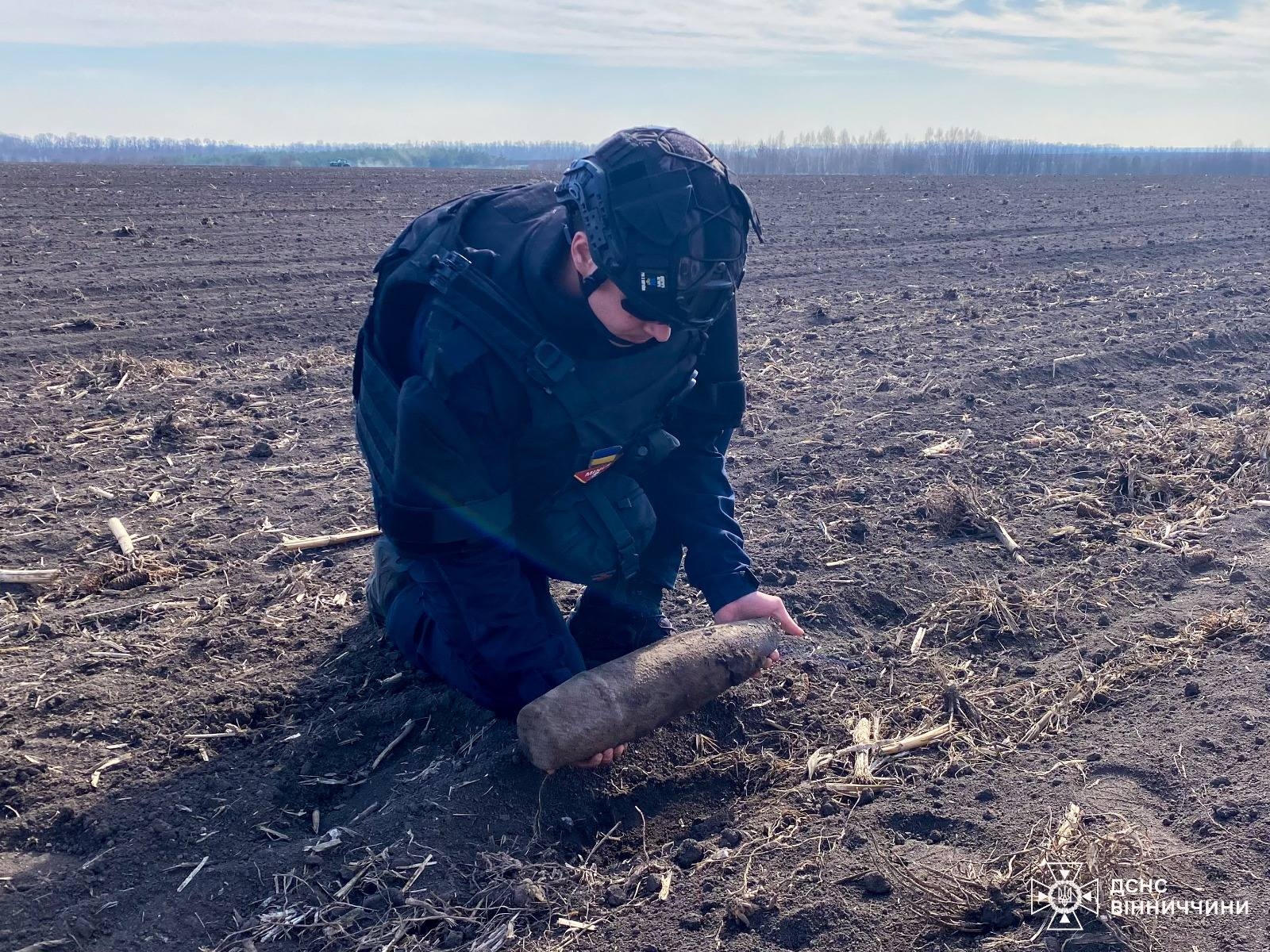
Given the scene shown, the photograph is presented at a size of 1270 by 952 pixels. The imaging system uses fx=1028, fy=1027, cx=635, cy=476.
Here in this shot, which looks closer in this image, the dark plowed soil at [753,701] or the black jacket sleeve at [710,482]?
the dark plowed soil at [753,701]

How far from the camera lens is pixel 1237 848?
263 cm

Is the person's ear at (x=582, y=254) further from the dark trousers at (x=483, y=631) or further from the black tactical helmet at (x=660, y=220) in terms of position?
the dark trousers at (x=483, y=631)

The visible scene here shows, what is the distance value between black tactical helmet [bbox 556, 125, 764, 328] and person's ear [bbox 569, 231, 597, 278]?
0.03 meters

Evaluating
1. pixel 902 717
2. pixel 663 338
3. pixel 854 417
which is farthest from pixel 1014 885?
pixel 854 417

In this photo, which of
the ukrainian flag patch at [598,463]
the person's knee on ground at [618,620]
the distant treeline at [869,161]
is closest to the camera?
the ukrainian flag patch at [598,463]

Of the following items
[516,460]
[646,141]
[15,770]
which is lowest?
[15,770]

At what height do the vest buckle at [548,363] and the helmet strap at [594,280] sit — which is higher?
the helmet strap at [594,280]

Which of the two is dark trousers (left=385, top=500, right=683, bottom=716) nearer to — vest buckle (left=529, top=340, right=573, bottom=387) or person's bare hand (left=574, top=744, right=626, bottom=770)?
person's bare hand (left=574, top=744, right=626, bottom=770)

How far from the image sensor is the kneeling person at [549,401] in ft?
8.58

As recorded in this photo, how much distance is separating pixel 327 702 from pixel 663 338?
6.20 feet

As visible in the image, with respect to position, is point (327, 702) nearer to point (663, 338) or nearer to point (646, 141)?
point (663, 338)

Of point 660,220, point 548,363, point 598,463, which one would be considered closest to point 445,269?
point 548,363

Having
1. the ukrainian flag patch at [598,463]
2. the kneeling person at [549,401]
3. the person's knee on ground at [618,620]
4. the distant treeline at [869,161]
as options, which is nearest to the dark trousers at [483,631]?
the kneeling person at [549,401]

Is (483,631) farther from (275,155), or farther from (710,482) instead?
(275,155)
